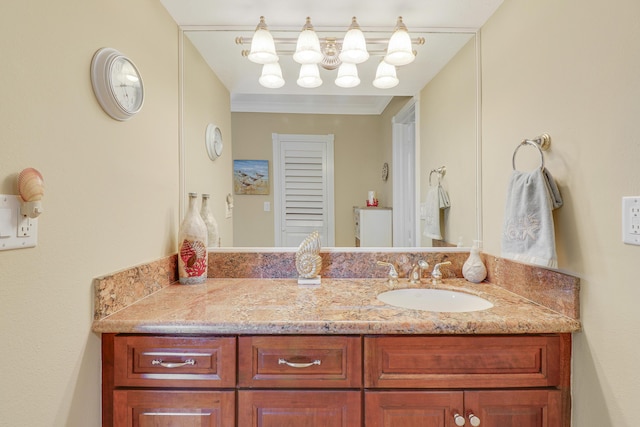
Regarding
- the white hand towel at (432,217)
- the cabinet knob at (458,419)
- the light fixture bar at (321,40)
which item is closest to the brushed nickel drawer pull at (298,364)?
the cabinet knob at (458,419)

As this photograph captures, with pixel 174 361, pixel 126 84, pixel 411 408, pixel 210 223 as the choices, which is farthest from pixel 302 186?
pixel 411 408

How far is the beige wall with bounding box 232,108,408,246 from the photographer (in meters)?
1.58

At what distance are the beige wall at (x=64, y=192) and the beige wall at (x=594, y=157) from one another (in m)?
1.43

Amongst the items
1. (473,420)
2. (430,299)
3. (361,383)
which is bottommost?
(473,420)

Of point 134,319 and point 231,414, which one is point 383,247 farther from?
point 134,319

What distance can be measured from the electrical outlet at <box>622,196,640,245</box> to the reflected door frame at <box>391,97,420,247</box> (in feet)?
2.75

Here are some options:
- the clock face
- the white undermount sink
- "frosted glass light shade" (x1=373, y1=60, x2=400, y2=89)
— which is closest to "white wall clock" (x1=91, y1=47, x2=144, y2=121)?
the clock face

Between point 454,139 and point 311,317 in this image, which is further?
point 454,139

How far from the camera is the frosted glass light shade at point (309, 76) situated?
1.52m

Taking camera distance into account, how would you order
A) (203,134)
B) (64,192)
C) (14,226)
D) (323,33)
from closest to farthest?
(14,226)
(64,192)
(323,33)
(203,134)

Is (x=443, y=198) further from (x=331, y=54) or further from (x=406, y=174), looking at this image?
(x=331, y=54)

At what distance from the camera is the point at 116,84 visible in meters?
1.00

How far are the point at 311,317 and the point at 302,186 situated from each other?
2.52 ft

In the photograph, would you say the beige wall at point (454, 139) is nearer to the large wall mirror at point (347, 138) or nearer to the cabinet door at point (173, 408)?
the large wall mirror at point (347, 138)
